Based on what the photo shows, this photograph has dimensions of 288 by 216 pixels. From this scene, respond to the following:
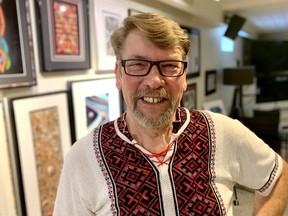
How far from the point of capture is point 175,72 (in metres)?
0.86

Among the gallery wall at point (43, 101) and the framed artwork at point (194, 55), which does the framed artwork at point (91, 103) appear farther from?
the framed artwork at point (194, 55)

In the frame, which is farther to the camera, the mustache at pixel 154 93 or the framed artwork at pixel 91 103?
the framed artwork at pixel 91 103

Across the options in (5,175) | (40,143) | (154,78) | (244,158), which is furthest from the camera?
(40,143)

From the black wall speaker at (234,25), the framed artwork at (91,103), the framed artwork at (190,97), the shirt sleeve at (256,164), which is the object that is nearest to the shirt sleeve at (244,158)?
the shirt sleeve at (256,164)

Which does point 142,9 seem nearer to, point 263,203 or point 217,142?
point 217,142

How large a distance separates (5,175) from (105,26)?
1.01m

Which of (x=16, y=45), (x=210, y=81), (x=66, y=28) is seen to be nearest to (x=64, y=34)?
(x=66, y=28)

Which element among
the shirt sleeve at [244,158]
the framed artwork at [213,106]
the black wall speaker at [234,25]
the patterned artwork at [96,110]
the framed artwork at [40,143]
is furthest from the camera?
the black wall speaker at [234,25]

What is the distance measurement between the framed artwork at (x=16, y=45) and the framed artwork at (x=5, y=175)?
0.42 feet

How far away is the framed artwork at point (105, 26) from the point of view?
1.61 m

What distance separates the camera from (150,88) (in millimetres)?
840

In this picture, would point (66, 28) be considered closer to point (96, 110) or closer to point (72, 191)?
point (96, 110)

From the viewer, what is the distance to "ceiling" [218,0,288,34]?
128 inches

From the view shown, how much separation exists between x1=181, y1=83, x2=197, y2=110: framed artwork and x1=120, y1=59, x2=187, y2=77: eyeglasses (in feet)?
6.37
